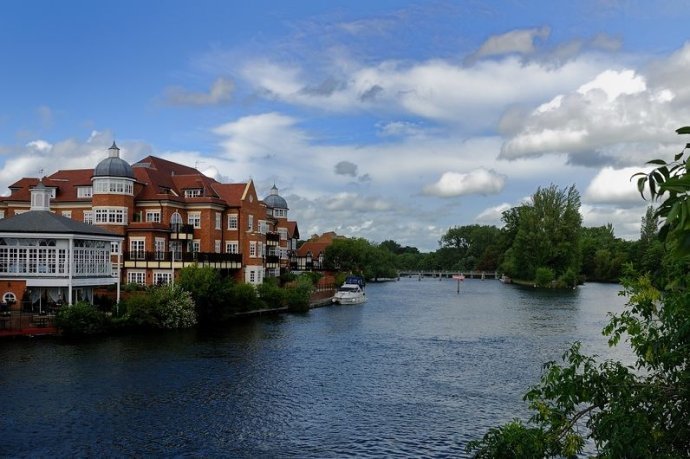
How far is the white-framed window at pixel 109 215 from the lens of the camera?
1928 inches

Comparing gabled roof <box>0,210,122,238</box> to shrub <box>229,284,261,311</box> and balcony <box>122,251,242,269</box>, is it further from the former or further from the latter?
shrub <box>229,284,261,311</box>

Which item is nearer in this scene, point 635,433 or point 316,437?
point 635,433

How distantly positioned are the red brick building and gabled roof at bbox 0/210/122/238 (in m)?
6.75

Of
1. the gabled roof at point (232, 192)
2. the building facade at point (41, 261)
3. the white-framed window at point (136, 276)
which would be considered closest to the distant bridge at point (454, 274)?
the gabled roof at point (232, 192)

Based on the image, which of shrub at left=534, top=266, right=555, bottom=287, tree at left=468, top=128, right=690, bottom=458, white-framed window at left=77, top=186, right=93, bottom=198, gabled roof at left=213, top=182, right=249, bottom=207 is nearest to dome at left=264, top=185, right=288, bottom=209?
gabled roof at left=213, top=182, right=249, bottom=207

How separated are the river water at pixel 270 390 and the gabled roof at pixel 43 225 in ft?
24.5

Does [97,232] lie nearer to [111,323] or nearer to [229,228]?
[111,323]

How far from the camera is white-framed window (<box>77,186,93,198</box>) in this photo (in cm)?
5206

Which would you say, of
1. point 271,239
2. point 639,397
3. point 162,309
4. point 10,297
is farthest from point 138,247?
point 639,397

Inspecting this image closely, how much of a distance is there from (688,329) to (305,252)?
355 feet

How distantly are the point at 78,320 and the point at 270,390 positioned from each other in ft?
52.9

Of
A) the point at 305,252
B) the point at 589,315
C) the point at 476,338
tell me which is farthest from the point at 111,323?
the point at 305,252

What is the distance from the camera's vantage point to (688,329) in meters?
6.00

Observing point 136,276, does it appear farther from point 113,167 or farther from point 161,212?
point 113,167
